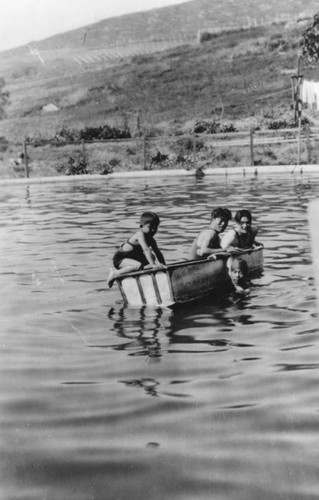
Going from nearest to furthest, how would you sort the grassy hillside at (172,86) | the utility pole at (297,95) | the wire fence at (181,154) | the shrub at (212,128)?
the utility pole at (297,95)
the wire fence at (181,154)
the shrub at (212,128)
the grassy hillside at (172,86)

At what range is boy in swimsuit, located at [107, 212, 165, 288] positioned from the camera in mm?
8421

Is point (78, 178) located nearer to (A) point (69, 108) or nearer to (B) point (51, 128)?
(B) point (51, 128)

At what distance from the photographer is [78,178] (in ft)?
94.1

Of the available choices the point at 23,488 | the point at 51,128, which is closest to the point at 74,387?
the point at 23,488

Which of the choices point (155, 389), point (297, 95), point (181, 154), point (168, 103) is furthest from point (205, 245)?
point (168, 103)

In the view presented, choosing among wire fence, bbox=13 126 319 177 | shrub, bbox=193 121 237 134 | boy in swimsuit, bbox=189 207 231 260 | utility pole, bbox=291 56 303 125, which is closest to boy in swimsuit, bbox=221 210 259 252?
boy in swimsuit, bbox=189 207 231 260

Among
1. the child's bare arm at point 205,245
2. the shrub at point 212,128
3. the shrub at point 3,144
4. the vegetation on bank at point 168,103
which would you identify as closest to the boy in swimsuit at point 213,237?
the child's bare arm at point 205,245

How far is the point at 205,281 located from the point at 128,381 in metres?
3.03

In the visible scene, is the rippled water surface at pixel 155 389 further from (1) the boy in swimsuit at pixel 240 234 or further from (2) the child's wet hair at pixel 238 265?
(1) the boy in swimsuit at pixel 240 234

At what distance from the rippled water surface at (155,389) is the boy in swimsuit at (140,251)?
1.35 ft

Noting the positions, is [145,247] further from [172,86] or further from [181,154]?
[172,86]

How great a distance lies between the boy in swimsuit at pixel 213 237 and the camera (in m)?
8.96

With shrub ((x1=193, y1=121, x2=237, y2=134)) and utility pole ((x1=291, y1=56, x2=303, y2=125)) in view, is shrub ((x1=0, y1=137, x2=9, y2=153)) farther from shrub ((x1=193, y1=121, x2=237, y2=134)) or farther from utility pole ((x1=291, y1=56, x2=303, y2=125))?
utility pole ((x1=291, y1=56, x2=303, y2=125))

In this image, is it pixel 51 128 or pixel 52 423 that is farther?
pixel 51 128
